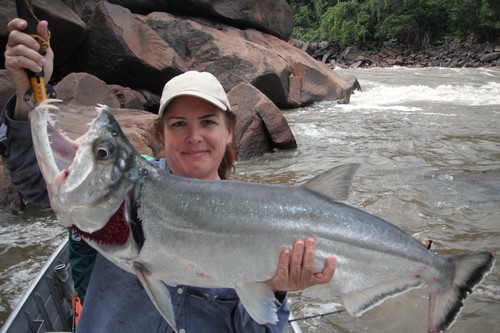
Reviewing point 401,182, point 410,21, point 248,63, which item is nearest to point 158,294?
point 401,182

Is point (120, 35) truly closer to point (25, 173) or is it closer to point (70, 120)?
point (70, 120)

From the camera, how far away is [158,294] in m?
1.69

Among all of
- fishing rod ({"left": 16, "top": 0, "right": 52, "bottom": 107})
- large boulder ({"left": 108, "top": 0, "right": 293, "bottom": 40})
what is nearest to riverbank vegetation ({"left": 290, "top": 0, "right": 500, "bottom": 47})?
large boulder ({"left": 108, "top": 0, "right": 293, "bottom": 40})

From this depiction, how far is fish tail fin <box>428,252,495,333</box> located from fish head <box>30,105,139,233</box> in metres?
1.51

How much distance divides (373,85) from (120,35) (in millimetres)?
14371

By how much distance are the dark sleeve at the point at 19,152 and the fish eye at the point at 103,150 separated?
0.58 meters

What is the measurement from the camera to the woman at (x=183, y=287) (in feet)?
6.12

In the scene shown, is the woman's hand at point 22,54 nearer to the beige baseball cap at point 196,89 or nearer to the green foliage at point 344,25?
the beige baseball cap at point 196,89

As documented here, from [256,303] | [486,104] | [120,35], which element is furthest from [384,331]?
[486,104]

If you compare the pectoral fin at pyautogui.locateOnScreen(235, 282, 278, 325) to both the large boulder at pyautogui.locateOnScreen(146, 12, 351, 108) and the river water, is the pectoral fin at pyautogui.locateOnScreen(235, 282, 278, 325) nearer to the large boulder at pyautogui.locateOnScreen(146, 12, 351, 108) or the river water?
the river water

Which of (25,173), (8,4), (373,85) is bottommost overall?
(373,85)

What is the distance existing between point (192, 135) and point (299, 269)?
0.89 m

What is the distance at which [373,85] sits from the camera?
23000 millimetres

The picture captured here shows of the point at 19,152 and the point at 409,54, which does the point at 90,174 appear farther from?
the point at 409,54
